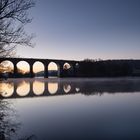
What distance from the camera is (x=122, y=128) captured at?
33.9 ft

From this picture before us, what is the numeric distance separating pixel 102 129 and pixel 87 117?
2.84 metres

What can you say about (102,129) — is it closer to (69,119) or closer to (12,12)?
(69,119)

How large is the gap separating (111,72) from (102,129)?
3603 inches

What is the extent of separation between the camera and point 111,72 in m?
101

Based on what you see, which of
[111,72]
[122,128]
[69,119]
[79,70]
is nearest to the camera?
[122,128]

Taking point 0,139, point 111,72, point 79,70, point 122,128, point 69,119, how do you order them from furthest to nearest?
1. point 79,70
2. point 111,72
3. point 69,119
4. point 122,128
5. point 0,139

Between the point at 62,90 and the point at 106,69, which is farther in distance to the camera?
the point at 106,69

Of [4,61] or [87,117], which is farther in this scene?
[87,117]

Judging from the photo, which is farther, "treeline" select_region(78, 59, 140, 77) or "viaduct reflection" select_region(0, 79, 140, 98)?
"treeline" select_region(78, 59, 140, 77)

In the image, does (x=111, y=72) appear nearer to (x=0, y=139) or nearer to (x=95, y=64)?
(x=95, y=64)

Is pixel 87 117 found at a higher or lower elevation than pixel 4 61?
lower

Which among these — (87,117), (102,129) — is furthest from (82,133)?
(87,117)

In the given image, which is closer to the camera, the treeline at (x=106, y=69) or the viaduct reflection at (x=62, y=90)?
the viaduct reflection at (x=62, y=90)

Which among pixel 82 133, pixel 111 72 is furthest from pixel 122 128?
pixel 111 72
